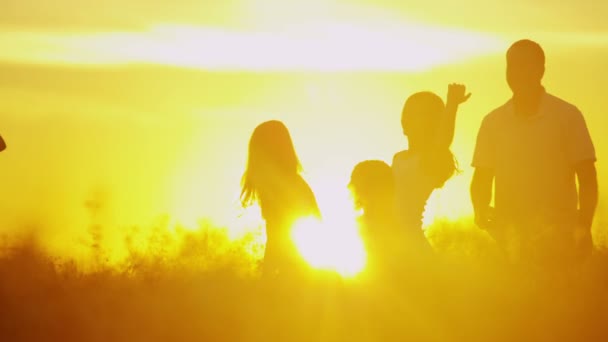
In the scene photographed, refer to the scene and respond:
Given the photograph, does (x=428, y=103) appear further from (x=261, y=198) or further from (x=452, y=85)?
(x=261, y=198)

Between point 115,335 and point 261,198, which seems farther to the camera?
point 261,198

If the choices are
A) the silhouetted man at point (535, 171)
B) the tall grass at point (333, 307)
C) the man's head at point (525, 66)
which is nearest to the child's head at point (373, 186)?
the tall grass at point (333, 307)

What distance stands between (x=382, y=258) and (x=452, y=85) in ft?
5.00

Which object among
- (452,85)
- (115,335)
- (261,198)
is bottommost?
(115,335)

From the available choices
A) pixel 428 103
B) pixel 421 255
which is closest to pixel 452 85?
pixel 428 103

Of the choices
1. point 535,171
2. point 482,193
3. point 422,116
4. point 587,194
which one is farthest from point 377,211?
point 587,194

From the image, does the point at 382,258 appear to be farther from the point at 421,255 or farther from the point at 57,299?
the point at 57,299

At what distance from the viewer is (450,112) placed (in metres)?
11.6

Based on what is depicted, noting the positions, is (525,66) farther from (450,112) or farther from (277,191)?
(277,191)

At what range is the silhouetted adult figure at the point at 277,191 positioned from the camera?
38.7ft

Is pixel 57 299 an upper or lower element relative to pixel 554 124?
lower

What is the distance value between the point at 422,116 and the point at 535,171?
0.96m

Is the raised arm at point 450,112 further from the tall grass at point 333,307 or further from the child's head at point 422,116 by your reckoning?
the tall grass at point 333,307

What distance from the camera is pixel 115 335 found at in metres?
11.2
